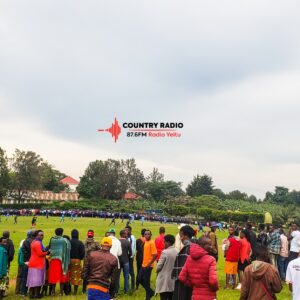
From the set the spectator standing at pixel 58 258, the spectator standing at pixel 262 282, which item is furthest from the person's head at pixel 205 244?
the spectator standing at pixel 58 258

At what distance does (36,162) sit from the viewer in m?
95.1

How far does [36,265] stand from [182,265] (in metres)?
5.25

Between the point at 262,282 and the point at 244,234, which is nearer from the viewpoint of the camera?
the point at 262,282

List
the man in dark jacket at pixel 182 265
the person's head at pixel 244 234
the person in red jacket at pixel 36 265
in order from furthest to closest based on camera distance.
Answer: the person's head at pixel 244 234 → the person in red jacket at pixel 36 265 → the man in dark jacket at pixel 182 265

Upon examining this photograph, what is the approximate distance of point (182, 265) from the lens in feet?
22.4

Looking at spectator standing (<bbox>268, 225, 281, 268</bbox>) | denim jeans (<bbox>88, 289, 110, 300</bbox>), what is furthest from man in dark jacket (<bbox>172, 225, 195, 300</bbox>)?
spectator standing (<bbox>268, 225, 281, 268</bbox>)

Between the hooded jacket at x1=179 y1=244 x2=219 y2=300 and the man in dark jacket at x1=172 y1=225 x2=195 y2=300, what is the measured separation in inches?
22.4

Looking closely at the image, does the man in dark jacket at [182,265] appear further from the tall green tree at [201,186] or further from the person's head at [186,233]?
the tall green tree at [201,186]

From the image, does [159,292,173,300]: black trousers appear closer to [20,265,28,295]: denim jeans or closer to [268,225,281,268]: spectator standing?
[20,265,28,295]: denim jeans

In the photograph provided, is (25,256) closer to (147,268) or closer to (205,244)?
(147,268)

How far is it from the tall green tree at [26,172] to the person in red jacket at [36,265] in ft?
281

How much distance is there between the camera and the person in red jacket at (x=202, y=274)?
5.86 m

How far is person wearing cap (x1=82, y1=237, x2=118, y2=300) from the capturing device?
6.72 meters

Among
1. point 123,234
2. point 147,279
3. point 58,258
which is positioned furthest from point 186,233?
point 58,258
